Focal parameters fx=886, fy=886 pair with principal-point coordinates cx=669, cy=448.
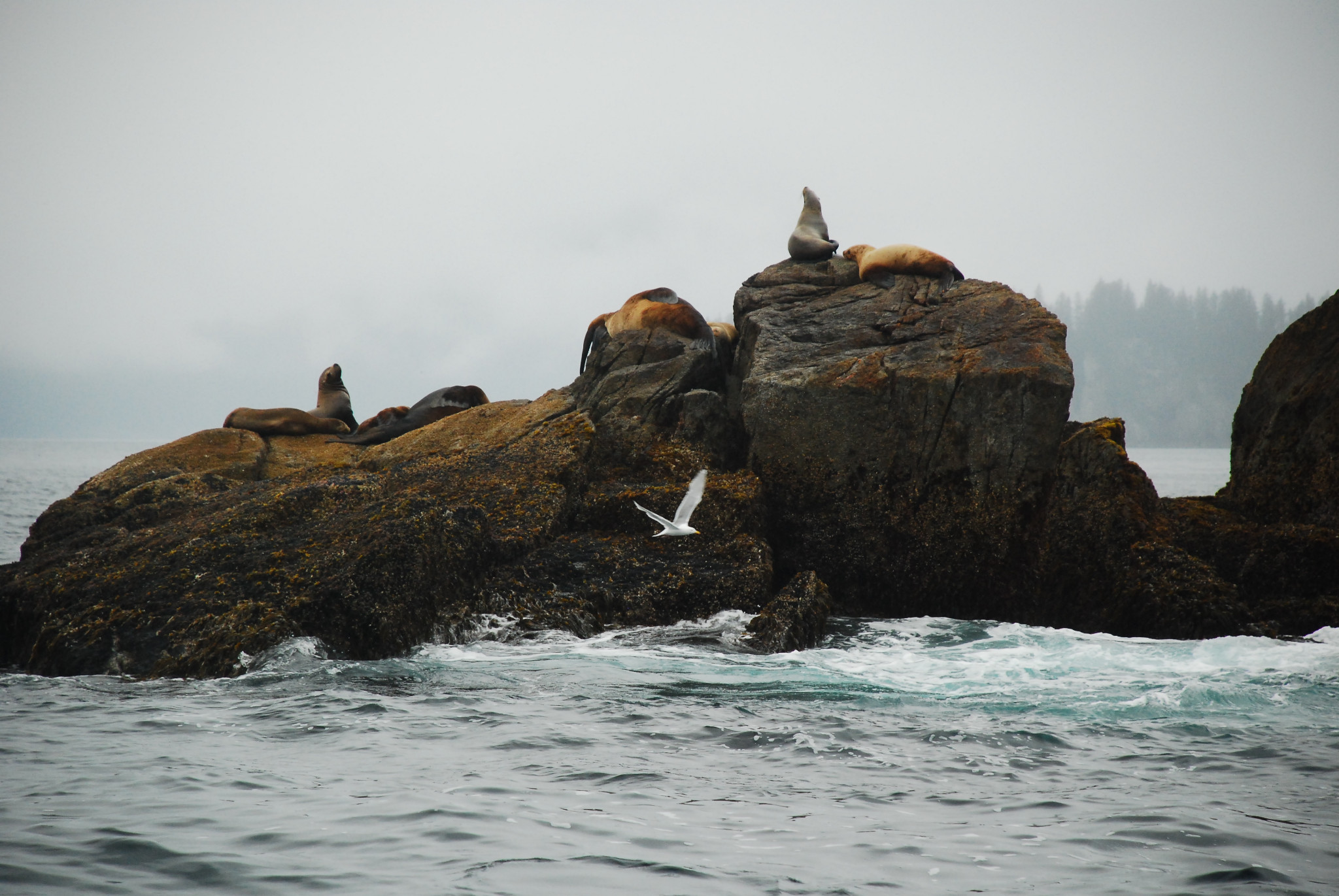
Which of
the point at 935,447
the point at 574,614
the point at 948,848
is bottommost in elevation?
the point at 948,848

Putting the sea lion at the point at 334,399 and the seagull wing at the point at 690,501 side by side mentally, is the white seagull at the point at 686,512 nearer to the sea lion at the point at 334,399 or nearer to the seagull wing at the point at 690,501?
the seagull wing at the point at 690,501

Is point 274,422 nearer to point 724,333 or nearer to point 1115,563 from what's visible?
point 724,333

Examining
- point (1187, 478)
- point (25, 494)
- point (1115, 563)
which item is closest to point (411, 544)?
point (1115, 563)

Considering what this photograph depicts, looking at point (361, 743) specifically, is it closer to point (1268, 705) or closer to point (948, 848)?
point (948, 848)

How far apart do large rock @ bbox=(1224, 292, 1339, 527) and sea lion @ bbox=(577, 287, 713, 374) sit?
6.54 metres

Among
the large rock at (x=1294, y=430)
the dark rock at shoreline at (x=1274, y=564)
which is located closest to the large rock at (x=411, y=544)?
the dark rock at shoreline at (x=1274, y=564)

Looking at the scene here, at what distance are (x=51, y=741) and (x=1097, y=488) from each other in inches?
349

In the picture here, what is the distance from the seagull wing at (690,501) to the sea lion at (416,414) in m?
5.95

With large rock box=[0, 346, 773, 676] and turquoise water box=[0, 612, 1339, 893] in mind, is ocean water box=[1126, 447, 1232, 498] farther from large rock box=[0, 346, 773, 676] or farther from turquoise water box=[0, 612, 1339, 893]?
turquoise water box=[0, 612, 1339, 893]

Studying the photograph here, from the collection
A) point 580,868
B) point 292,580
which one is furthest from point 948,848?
point 292,580

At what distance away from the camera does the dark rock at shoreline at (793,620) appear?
25.1ft

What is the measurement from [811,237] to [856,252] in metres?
0.69

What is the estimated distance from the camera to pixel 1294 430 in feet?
31.6

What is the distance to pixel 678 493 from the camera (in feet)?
31.2
